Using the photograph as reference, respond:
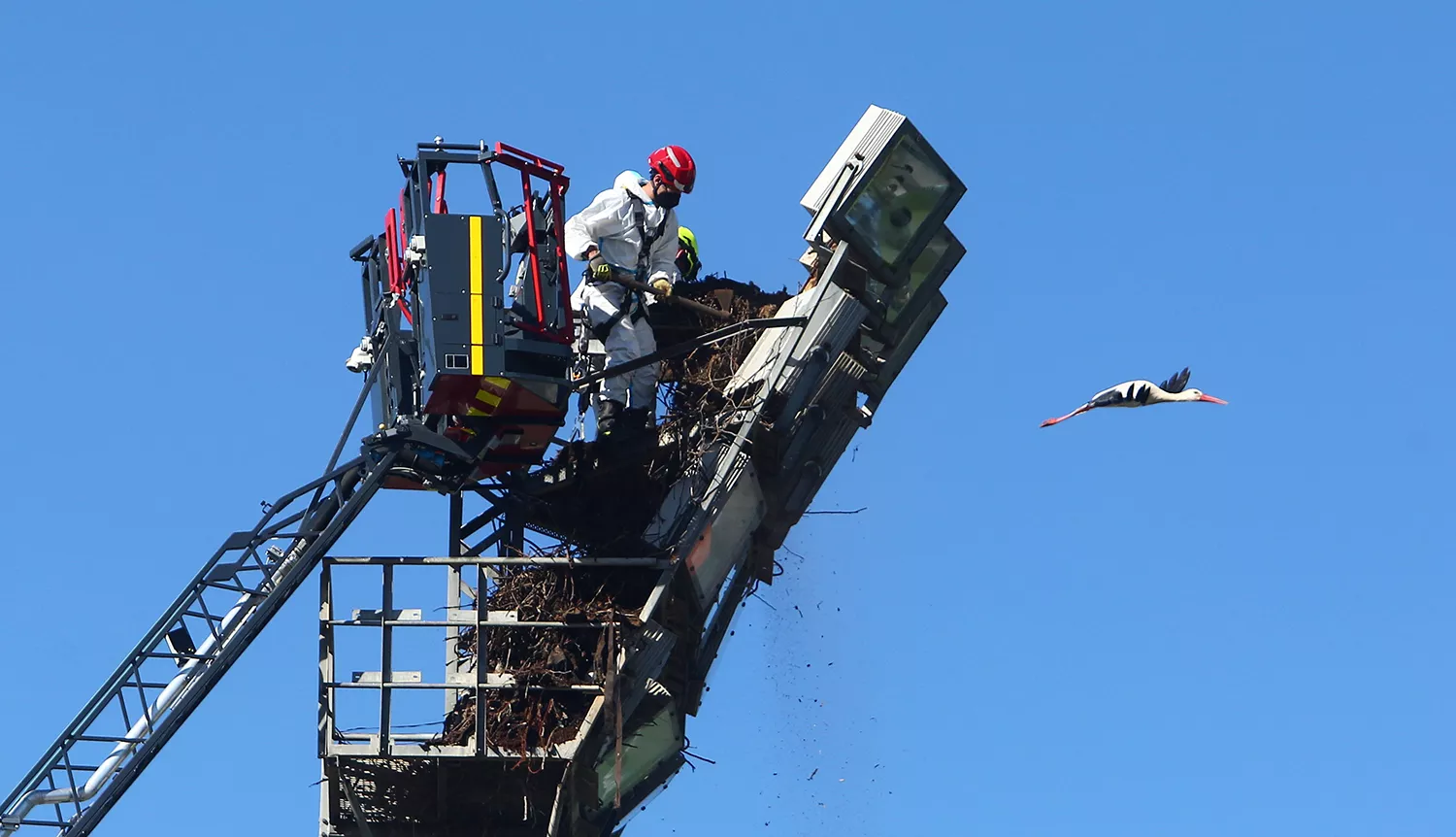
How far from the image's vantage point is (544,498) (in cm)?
3831

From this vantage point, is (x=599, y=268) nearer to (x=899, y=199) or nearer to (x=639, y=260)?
(x=639, y=260)

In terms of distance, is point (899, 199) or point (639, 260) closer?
point (899, 199)

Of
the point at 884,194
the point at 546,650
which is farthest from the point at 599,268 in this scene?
the point at 546,650

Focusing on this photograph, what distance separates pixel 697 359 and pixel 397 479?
129 inches

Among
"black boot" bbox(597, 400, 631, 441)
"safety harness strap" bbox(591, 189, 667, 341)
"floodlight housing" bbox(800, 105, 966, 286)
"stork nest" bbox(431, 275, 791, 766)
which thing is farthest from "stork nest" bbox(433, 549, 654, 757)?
"floodlight housing" bbox(800, 105, 966, 286)

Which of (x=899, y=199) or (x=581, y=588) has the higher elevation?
(x=899, y=199)

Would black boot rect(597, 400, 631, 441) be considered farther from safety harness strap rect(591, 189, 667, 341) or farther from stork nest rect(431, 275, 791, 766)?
safety harness strap rect(591, 189, 667, 341)

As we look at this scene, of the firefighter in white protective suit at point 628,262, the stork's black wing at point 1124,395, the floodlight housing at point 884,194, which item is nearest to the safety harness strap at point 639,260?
the firefighter in white protective suit at point 628,262

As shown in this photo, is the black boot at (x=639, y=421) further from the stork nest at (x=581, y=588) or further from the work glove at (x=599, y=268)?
the work glove at (x=599, y=268)

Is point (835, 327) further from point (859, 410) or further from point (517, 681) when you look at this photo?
point (517, 681)

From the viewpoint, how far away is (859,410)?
1558 inches

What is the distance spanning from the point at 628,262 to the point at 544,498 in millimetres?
2443

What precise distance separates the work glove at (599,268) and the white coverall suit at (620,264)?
109 millimetres

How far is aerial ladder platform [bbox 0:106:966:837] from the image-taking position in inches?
1433
